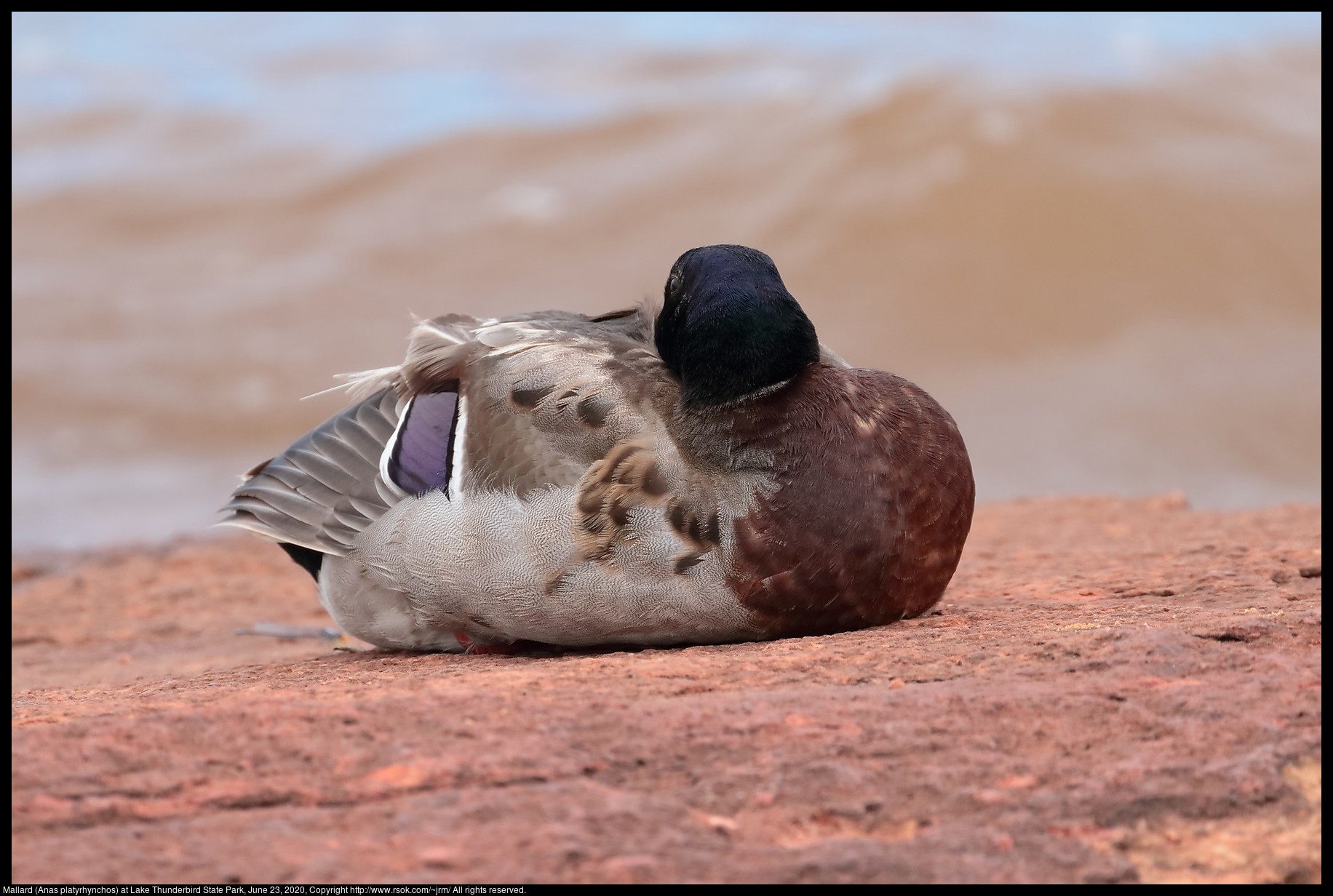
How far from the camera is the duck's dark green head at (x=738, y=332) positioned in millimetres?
3688

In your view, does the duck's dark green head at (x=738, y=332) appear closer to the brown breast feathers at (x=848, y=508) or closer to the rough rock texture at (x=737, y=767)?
the brown breast feathers at (x=848, y=508)

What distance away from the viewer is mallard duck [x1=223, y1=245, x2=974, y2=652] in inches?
140

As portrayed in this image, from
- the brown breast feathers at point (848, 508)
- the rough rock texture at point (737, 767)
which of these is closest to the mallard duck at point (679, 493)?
the brown breast feathers at point (848, 508)

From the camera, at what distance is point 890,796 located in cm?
234

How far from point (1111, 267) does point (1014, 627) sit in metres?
9.17

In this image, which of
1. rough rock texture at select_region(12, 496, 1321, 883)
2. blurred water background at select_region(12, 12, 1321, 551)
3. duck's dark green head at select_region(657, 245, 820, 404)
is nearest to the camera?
rough rock texture at select_region(12, 496, 1321, 883)

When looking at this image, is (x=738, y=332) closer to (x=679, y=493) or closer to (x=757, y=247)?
(x=679, y=493)

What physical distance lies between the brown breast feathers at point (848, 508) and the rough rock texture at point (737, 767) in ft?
0.53

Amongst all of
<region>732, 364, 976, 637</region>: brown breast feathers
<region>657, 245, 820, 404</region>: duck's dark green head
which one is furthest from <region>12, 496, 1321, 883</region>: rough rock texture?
<region>657, 245, 820, 404</region>: duck's dark green head

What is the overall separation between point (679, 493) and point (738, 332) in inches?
18.5

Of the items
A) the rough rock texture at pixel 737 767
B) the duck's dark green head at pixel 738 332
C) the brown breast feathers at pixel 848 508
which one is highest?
the duck's dark green head at pixel 738 332

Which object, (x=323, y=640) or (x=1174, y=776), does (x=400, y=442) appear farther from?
(x=1174, y=776)

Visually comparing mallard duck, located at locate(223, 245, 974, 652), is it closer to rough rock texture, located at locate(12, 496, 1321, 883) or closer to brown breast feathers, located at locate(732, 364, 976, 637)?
brown breast feathers, located at locate(732, 364, 976, 637)

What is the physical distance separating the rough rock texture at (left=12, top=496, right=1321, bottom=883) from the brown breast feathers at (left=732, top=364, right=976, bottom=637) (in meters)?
0.16
